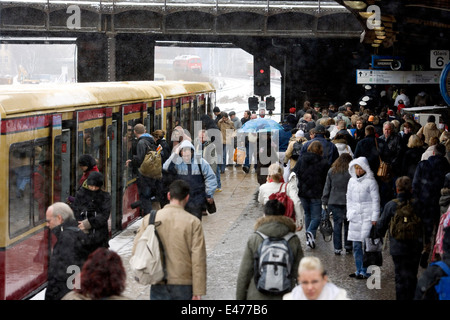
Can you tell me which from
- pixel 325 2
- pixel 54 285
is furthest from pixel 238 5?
pixel 54 285

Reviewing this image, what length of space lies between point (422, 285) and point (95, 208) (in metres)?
4.22

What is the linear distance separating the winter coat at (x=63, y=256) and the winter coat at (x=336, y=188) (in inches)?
187

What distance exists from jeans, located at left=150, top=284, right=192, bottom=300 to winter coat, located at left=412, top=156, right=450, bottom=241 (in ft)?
17.8

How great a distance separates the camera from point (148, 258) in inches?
277

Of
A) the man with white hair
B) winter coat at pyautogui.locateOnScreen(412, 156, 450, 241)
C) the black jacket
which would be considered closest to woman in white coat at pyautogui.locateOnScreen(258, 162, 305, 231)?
winter coat at pyautogui.locateOnScreen(412, 156, 450, 241)

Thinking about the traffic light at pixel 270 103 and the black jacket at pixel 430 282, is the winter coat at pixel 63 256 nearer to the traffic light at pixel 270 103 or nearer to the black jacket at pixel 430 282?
the black jacket at pixel 430 282

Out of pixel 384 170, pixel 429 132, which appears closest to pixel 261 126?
pixel 429 132

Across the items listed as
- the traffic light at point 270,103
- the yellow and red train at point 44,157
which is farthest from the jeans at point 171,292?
the traffic light at point 270,103

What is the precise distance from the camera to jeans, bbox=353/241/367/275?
10.8 m

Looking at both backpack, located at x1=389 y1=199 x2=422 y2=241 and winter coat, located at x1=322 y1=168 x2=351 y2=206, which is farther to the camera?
winter coat, located at x1=322 y1=168 x2=351 y2=206

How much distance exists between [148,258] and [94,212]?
246 centimetres

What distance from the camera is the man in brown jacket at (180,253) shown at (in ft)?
23.4

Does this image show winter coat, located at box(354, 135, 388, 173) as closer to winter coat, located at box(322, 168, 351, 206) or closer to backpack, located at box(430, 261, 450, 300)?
winter coat, located at box(322, 168, 351, 206)

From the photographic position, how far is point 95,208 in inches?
365
